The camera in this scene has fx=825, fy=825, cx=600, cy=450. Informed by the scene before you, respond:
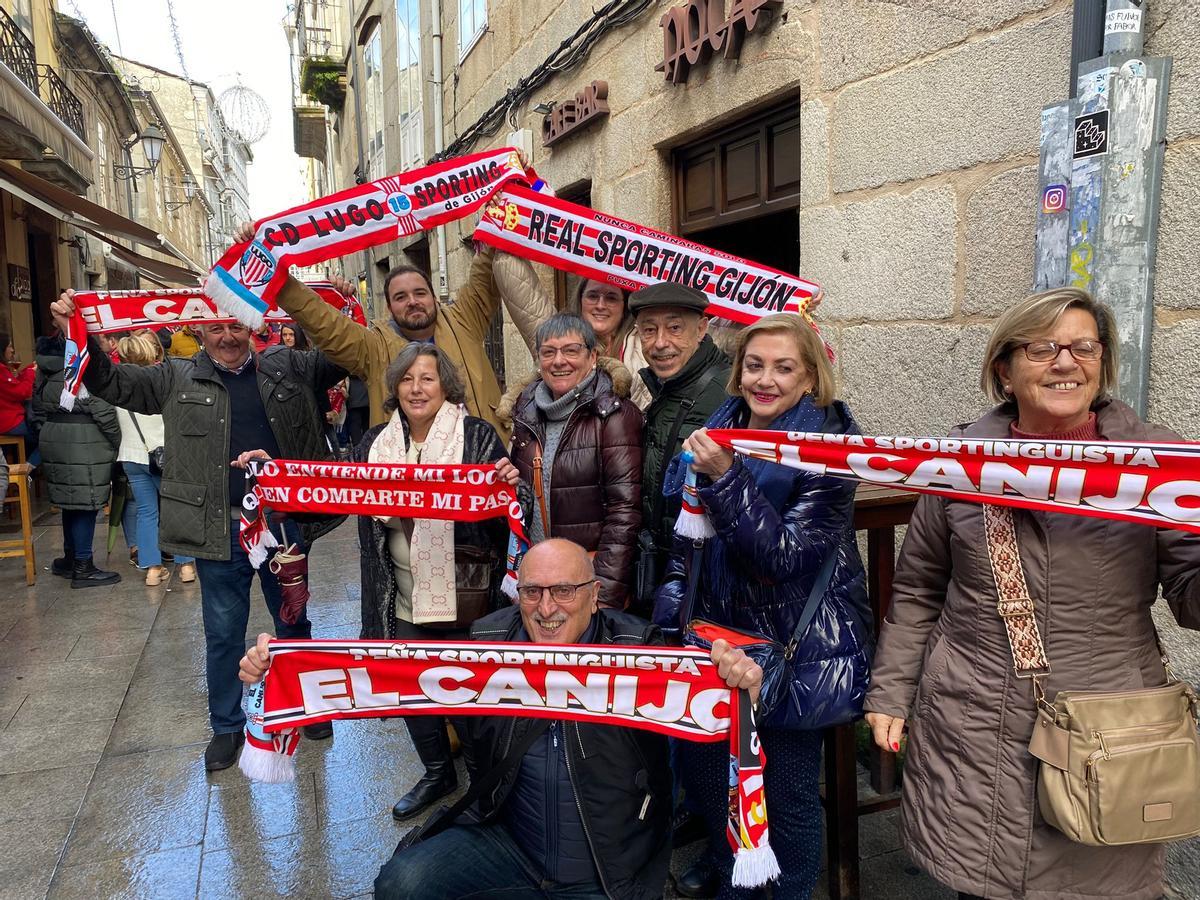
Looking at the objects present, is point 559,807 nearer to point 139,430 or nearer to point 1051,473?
point 1051,473

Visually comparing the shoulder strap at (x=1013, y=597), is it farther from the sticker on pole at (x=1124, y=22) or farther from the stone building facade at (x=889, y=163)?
the sticker on pole at (x=1124, y=22)

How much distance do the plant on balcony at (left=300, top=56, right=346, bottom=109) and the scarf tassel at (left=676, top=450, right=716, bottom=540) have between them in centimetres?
1975

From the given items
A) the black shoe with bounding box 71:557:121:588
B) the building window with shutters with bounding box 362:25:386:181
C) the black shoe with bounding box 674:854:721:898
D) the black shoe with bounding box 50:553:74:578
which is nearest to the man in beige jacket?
the black shoe with bounding box 674:854:721:898

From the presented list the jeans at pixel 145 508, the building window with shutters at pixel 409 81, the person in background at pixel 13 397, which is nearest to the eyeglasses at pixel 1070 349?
the jeans at pixel 145 508

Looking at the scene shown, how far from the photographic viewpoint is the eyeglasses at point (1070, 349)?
1653 millimetres

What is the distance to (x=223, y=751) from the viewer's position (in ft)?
11.8

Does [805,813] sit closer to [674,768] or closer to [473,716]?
[674,768]

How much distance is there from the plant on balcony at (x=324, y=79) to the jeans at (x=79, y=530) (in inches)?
604

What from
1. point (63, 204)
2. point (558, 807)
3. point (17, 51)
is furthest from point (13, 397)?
point (17, 51)

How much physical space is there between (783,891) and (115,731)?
10.9 ft

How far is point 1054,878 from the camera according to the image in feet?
5.58

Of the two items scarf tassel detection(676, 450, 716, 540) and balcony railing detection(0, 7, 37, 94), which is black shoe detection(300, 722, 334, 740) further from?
balcony railing detection(0, 7, 37, 94)

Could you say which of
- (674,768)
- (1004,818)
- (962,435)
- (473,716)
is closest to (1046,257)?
(962,435)

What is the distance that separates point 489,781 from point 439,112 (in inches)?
382
